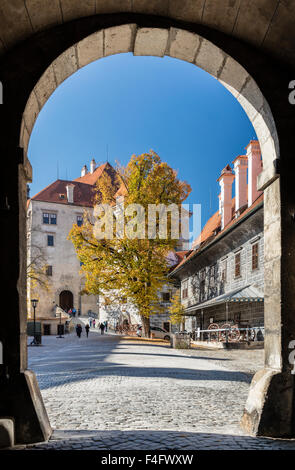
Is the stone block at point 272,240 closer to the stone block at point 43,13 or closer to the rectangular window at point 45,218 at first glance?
the stone block at point 43,13

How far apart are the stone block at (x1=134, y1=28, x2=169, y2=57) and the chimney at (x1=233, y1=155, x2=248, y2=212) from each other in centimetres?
1928

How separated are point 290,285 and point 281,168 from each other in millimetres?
1156

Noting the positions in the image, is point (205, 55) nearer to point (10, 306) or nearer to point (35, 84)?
point (35, 84)

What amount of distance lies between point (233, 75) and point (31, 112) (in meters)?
2.14

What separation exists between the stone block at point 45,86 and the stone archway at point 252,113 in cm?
1

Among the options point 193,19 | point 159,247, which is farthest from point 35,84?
point 159,247

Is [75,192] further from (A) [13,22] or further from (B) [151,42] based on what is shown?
(A) [13,22]

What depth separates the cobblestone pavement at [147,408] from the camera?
160 inches

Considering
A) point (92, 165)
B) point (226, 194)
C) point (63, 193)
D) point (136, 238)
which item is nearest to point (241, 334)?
point (136, 238)

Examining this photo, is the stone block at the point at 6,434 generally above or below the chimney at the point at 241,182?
below

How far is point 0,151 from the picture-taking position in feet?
13.7

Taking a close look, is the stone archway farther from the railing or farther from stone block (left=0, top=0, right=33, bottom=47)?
the railing

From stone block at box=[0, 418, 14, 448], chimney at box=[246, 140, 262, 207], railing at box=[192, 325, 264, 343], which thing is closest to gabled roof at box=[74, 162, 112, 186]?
chimney at box=[246, 140, 262, 207]

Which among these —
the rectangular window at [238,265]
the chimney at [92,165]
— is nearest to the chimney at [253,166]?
the rectangular window at [238,265]
